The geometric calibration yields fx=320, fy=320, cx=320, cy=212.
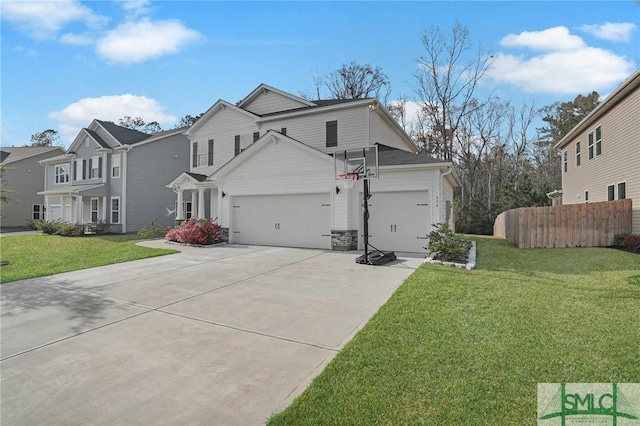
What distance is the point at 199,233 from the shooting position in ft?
45.8

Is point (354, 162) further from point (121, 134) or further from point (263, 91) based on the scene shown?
point (121, 134)

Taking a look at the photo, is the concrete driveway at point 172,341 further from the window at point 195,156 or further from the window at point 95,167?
the window at point 95,167

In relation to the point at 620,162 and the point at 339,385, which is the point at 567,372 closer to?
the point at 339,385

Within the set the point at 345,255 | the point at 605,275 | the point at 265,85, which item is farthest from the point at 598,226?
the point at 265,85

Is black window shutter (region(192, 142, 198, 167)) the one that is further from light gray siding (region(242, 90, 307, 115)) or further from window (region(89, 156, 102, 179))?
window (region(89, 156, 102, 179))

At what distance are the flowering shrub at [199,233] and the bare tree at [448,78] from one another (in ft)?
69.7

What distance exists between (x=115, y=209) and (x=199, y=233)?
37.3 ft

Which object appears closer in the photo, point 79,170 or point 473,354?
point 473,354

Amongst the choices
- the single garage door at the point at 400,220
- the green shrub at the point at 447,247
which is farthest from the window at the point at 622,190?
the green shrub at the point at 447,247

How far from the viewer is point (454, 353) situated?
3496mm

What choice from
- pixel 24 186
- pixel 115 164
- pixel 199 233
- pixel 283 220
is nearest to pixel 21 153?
pixel 24 186

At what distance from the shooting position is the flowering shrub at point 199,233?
45.6ft

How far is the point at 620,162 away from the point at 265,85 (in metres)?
16.9

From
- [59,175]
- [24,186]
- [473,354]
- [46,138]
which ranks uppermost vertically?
[46,138]
